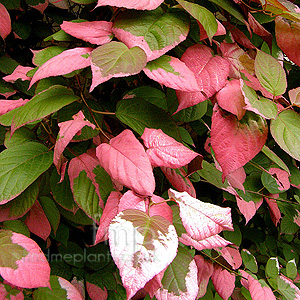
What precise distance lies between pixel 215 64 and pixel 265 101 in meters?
0.11

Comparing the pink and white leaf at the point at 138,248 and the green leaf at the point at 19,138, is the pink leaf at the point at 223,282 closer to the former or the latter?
the pink and white leaf at the point at 138,248

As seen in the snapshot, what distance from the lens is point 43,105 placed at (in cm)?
50

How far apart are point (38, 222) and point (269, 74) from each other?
59cm

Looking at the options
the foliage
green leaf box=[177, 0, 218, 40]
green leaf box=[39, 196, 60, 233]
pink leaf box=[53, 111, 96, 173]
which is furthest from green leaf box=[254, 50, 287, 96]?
green leaf box=[39, 196, 60, 233]

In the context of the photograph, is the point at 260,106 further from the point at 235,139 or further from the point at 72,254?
the point at 72,254

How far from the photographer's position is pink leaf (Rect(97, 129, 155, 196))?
380 millimetres

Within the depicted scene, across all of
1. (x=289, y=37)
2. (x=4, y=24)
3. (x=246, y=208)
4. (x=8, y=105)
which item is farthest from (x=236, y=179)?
(x=4, y=24)

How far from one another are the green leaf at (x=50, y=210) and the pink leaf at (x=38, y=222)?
0.02 metres

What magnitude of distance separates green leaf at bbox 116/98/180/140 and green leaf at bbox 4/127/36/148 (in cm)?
21

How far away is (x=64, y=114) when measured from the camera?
0.58 m

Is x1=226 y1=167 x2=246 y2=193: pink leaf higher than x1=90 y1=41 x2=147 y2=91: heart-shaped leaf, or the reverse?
x1=90 y1=41 x2=147 y2=91: heart-shaped leaf

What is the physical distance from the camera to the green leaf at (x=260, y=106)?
440 mm

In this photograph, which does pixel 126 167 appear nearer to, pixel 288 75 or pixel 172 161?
pixel 172 161

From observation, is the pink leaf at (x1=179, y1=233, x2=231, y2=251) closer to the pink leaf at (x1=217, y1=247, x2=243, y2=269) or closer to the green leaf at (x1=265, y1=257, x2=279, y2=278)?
the pink leaf at (x1=217, y1=247, x2=243, y2=269)
